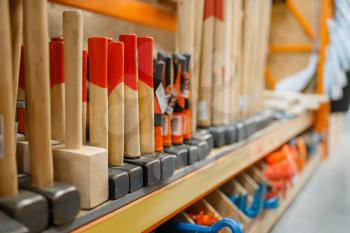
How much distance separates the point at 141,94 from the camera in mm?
1119

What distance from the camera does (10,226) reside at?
64 centimetres

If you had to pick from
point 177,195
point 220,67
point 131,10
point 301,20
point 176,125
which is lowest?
point 177,195

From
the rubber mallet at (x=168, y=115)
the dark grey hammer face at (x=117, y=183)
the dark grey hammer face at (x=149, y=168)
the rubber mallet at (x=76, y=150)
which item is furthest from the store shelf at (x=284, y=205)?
the rubber mallet at (x=76, y=150)

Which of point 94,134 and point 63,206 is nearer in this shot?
point 63,206

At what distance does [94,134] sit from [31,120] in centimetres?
23

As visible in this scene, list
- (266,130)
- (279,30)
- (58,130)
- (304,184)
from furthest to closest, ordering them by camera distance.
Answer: (279,30) → (304,184) → (266,130) → (58,130)

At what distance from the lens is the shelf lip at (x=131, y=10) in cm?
135

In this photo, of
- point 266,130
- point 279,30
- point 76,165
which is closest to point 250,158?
point 266,130

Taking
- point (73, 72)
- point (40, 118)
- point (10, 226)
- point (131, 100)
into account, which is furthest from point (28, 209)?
point (131, 100)

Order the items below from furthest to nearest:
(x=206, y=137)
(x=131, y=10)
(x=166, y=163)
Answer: (x=131, y=10), (x=206, y=137), (x=166, y=163)

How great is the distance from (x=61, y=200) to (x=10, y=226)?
4.8 inches

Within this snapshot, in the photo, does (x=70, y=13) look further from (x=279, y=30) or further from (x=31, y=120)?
(x=279, y=30)

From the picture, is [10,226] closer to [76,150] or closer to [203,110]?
[76,150]

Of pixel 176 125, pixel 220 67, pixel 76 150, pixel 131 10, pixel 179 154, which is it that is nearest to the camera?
pixel 76 150
